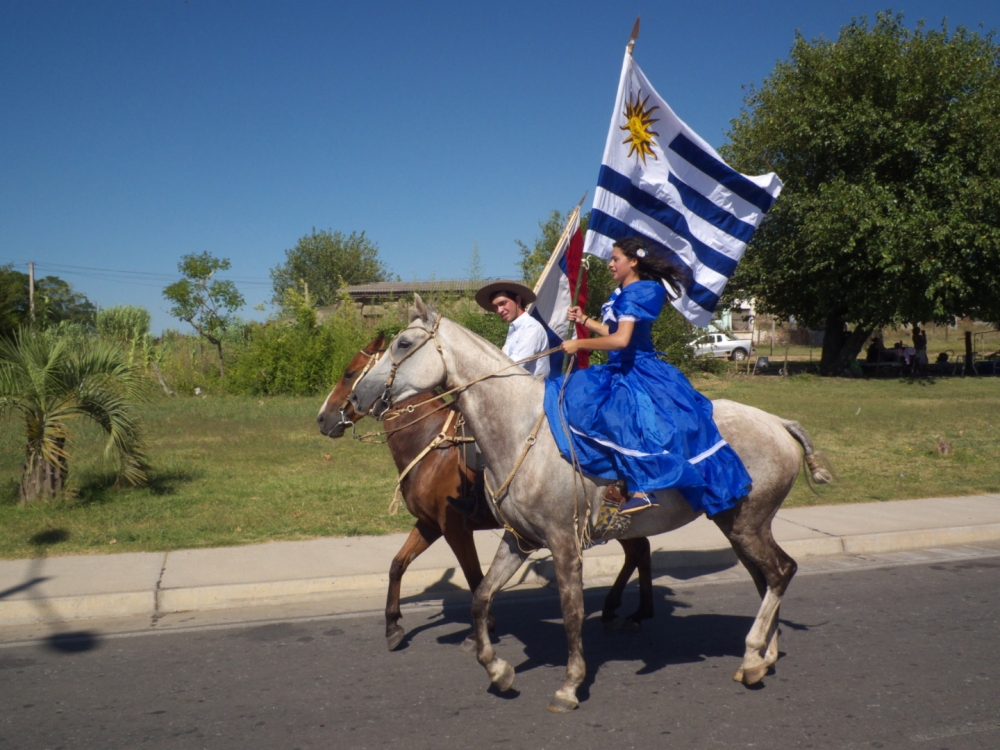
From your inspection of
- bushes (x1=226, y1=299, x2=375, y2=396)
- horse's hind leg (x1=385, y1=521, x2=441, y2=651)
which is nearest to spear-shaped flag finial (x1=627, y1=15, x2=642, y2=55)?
horse's hind leg (x1=385, y1=521, x2=441, y2=651)

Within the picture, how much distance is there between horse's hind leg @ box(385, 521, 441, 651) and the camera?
5.94 m

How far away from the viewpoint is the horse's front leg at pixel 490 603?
16.1 ft

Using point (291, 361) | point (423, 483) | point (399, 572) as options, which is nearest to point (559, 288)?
point (423, 483)

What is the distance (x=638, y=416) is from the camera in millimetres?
4859

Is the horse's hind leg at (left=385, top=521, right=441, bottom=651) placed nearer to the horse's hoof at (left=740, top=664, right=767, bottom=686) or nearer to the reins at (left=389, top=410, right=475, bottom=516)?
the reins at (left=389, top=410, right=475, bottom=516)

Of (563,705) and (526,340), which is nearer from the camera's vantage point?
(563,705)

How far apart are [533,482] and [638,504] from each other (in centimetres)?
69

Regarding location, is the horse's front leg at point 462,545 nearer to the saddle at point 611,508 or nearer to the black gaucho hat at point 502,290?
the saddle at point 611,508

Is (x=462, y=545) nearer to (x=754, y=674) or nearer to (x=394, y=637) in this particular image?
(x=394, y=637)

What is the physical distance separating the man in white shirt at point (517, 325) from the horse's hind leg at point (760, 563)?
1.86m

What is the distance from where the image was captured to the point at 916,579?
7676mm

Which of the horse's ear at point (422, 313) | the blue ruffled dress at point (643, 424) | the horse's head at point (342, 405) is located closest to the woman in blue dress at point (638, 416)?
the blue ruffled dress at point (643, 424)

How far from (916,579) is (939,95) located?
74.9 feet

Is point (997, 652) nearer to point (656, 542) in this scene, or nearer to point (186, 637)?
point (656, 542)
